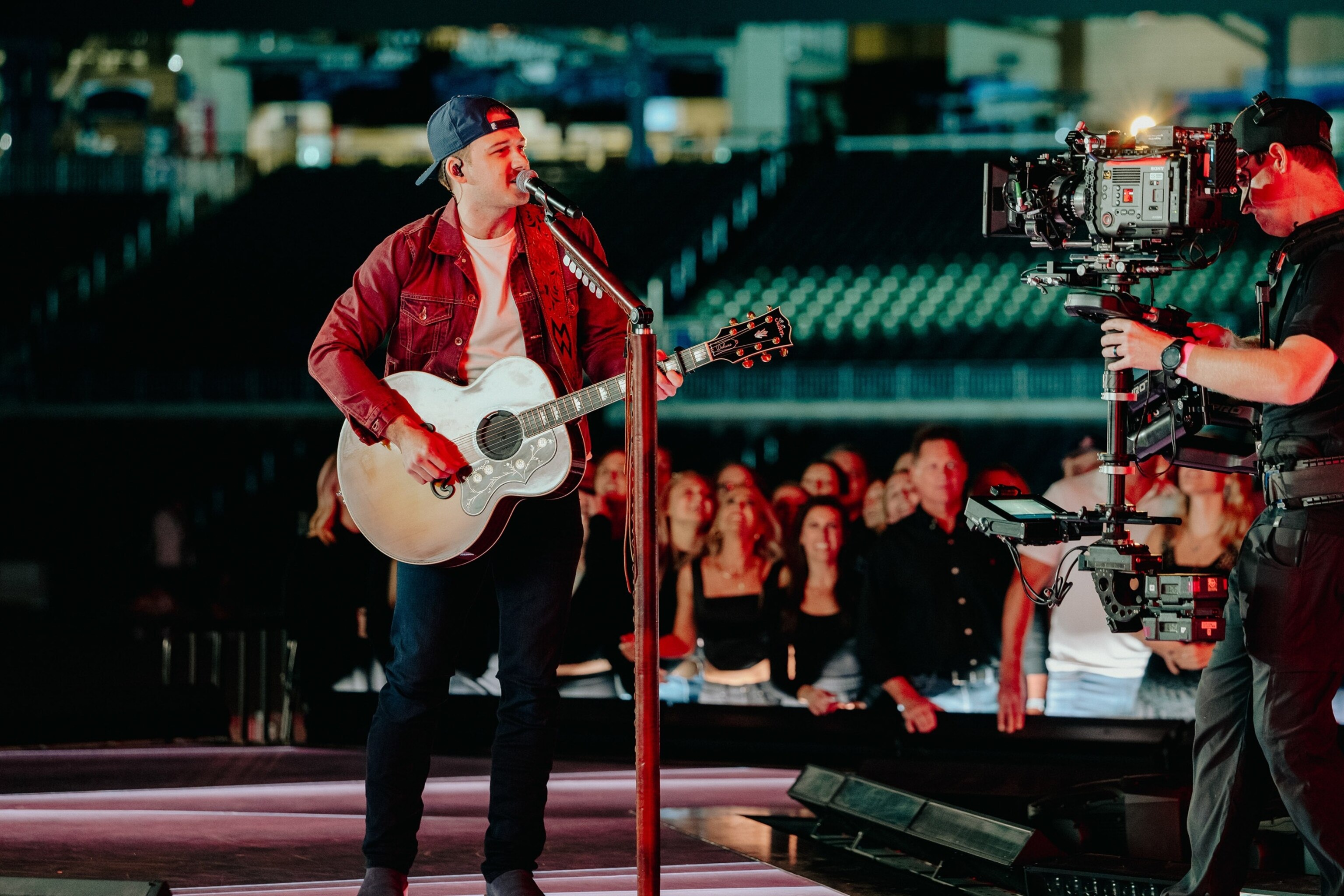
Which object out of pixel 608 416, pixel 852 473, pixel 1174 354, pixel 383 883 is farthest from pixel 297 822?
pixel 608 416

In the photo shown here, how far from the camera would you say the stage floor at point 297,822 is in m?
3.79

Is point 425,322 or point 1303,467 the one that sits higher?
point 425,322

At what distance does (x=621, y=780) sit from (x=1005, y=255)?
44.8 feet

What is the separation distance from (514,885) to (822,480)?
3.40 m

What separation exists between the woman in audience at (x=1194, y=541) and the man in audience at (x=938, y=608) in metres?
0.51

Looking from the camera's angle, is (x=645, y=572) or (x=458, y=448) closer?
(x=645, y=572)

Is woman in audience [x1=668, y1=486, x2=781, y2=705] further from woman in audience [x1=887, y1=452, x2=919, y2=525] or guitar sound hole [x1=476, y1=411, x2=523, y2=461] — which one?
guitar sound hole [x1=476, y1=411, x2=523, y2=461]

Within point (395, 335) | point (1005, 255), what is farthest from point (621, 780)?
point (1005, 255)

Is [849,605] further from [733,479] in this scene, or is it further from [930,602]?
[733,479]

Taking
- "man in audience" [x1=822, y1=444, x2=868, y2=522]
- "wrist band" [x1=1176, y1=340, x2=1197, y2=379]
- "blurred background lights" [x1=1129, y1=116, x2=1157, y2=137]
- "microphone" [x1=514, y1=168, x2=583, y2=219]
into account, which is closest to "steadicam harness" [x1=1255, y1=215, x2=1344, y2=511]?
"wrist band" [x1=1176, y1=340, x2=1197, y2=379]

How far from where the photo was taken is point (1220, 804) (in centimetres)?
325

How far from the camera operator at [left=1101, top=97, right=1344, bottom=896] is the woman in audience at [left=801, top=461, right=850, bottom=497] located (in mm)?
3105

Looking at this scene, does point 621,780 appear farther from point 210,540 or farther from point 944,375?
point 944,375

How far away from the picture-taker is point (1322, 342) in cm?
309
